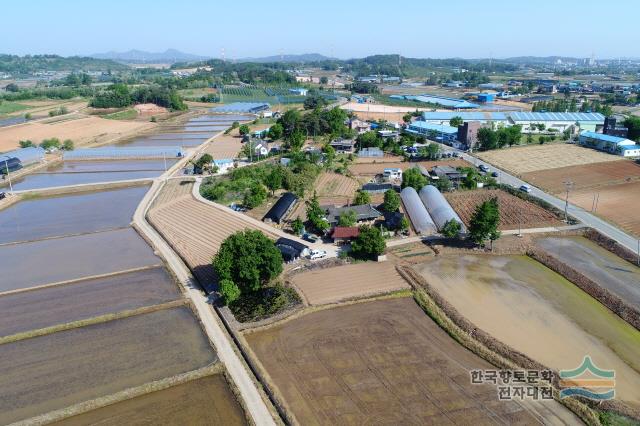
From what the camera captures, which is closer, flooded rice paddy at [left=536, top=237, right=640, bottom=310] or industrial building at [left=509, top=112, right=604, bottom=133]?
flooded rice paddy at [left=536, top=237, right=640, bottom=310]

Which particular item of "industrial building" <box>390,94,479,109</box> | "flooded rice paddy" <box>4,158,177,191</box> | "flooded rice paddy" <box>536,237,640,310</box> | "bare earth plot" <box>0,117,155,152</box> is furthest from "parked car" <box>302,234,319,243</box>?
"industrial building" <box>390,94,479,109</box>

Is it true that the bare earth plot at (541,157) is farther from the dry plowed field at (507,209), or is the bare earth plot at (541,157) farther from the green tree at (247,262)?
the green tree at (247,262)

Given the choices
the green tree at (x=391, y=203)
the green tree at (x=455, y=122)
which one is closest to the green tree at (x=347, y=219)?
the green tree at (x=391, y=203)

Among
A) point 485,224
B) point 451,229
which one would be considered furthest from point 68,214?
point 485,224

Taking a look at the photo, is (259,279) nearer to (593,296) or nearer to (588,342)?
(588,342)

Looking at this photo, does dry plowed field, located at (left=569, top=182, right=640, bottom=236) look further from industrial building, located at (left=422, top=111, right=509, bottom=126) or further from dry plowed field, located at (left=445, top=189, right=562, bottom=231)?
industrial building, located at (left=422, top=111, right=509, bottom=126)

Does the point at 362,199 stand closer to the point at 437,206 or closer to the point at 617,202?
the point at 437,206

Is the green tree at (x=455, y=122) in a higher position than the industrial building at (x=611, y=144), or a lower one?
higher
